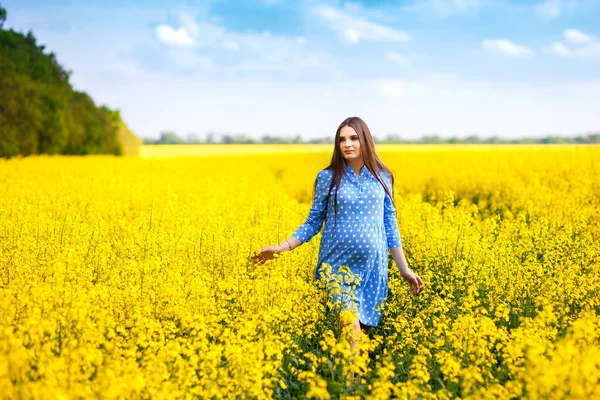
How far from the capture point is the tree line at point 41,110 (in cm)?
2697

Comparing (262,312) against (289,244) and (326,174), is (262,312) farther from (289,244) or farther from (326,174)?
(326,174)

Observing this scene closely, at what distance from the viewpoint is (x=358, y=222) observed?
15.1 feet

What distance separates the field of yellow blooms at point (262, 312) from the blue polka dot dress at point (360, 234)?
0.94 feet

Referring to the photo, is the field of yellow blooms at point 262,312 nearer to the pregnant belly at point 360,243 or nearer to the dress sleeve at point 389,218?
the pregnant belly at point 360,243

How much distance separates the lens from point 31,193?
33.4ft

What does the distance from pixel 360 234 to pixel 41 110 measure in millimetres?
28831

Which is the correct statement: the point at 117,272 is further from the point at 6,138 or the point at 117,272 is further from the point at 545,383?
the point at 6,138

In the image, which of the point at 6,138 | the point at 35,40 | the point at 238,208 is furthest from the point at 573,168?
the point at 35,40

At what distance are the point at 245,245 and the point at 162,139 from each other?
254 ft

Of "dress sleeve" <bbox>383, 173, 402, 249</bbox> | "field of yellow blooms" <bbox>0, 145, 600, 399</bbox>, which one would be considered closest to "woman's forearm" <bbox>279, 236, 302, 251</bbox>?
"field of yellow blooms" <bbox>0, 145, 600, 399</bbox>

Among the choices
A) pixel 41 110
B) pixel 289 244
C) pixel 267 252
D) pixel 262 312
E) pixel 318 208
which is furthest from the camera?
pixel 41 110

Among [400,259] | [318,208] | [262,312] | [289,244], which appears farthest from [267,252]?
[400,259]

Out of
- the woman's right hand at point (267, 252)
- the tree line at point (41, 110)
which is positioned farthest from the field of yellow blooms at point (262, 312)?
the tree line at point (41, 110)

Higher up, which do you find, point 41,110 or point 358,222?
point 41,110
